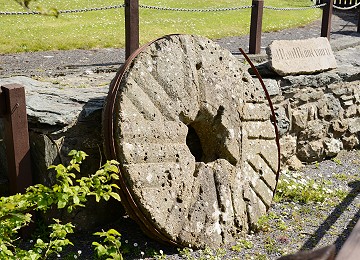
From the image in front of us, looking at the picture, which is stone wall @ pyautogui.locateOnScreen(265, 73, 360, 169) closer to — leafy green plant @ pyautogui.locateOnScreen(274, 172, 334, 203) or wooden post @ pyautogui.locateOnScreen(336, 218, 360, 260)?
leafy green plant @ pyautogui.locateOnScreen(274, 172, 334, 203)

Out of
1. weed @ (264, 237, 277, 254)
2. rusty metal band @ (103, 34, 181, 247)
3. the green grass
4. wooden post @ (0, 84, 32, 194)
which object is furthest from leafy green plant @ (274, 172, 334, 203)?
the green grass

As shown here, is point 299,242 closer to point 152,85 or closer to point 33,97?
point 152,85

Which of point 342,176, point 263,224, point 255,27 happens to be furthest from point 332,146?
point 263,224

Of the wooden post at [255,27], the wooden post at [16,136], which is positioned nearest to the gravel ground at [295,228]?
the wooden post at [16,136]

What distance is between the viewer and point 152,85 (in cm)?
391

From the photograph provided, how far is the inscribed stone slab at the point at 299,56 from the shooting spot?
5410 mm

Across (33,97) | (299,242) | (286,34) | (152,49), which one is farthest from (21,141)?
(286,34)

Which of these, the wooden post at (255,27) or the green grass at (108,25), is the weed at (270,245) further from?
the green grass at (108,25)

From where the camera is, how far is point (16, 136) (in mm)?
3756

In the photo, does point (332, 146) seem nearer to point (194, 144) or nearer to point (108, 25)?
point (194, 144)

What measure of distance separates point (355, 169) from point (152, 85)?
9.41ft

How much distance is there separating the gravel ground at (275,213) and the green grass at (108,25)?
1.18m

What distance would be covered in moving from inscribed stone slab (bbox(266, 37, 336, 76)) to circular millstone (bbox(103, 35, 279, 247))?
78 centimetres

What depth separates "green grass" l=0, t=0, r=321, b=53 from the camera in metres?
8.37
